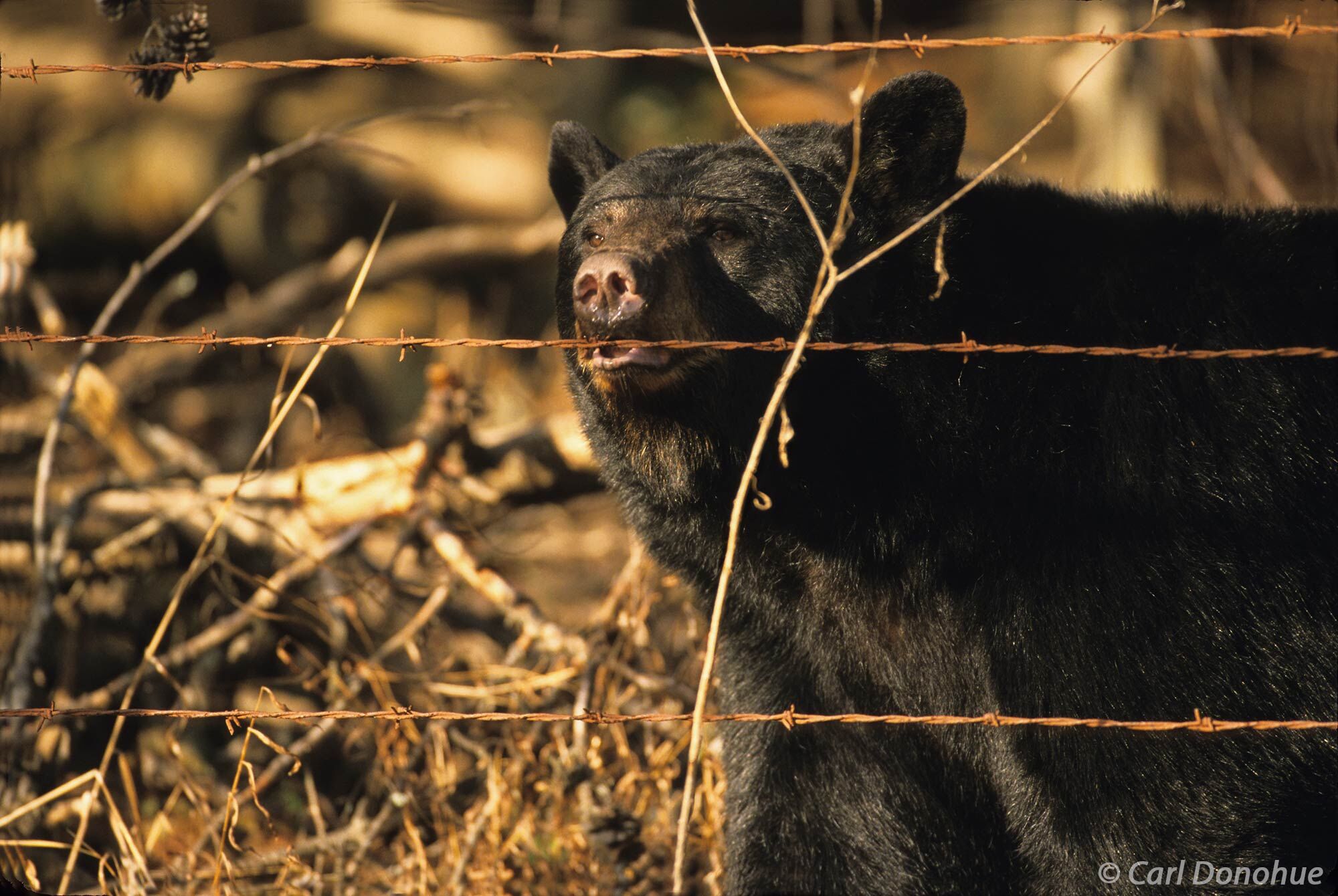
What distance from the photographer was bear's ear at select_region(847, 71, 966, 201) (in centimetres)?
323

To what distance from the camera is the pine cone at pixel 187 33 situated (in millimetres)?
3236

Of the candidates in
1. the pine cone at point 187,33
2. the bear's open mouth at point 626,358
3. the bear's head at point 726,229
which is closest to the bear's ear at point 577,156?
the bear's head at point 726,229

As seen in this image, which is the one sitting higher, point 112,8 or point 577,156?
point 112,8

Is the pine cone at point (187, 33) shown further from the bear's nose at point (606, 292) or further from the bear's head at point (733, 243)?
the bear's nose at point (606, 292)

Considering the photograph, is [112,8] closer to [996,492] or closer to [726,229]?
[726,229]

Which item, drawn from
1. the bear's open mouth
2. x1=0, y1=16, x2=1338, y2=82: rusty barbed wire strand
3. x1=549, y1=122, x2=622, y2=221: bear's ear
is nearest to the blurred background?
x1=0, y1=16, x2=1338, y2=82: rusty barbed wire strand

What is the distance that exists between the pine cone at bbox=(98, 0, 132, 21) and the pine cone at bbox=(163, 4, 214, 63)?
0.12 m

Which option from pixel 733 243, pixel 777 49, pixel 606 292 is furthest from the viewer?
pixel 733 243

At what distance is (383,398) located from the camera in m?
9.34

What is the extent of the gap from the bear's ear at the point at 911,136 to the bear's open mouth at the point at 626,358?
778mm

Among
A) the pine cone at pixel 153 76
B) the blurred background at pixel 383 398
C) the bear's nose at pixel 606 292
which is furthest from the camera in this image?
the blurred background at pixel 383 398

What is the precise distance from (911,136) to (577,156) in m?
1.05

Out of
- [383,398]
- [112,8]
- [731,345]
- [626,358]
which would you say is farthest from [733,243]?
[383,398]

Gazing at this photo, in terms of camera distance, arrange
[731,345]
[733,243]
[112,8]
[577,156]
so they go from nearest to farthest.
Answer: [731,345] < [112,8] < [733,243] < [577,156]
